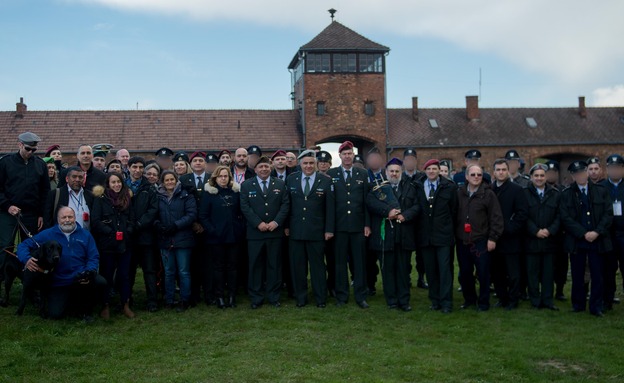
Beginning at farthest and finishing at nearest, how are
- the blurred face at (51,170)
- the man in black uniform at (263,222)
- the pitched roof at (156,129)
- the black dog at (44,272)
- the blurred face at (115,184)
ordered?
the pitched roof at (156,129) < the blurred face at (51,170) < the man in black uniform at (263,222) < the blurred face at (115,184) < the black dog at (44,272)

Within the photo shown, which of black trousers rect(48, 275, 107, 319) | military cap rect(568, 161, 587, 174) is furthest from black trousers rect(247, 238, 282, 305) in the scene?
military cap rect(568, 161, 587, 174)

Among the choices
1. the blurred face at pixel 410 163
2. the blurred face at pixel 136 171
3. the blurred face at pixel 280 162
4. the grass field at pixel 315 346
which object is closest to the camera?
the grass field at pixel 315 346

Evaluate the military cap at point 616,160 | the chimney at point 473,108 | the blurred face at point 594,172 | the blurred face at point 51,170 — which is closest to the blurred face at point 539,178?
the blurred face at point 594,172

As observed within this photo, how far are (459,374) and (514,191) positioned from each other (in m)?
3.57

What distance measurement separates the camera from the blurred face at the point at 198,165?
8.65m

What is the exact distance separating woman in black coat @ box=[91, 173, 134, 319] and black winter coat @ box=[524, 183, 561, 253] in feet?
17.6

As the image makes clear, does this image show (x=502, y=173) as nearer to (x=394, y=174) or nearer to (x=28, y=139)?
(x=394, y=174)

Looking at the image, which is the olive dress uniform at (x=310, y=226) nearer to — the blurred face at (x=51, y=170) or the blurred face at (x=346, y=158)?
the blurred face at (x=346, y=158)

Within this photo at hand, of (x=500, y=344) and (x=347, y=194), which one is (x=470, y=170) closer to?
(x=347, y=194)

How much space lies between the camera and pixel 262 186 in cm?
830

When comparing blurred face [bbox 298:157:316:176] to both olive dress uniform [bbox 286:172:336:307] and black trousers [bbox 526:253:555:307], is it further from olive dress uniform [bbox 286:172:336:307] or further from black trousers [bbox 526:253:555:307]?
black trousers [bbox 526:253:555:307]

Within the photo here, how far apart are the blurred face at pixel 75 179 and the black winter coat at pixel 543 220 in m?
5.92

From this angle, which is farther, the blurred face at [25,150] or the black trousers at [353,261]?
the black trousers at [353,261]

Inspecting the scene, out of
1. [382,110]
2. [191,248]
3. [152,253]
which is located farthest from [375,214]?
[382,110]
